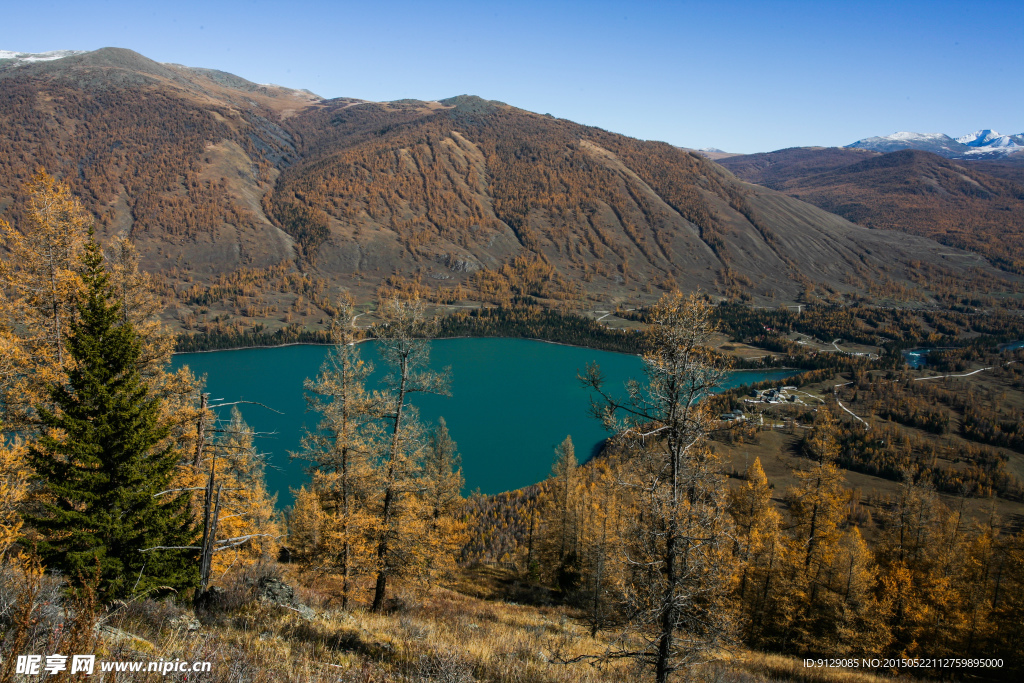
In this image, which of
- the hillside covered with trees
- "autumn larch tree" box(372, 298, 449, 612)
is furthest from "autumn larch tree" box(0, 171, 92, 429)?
"autumn larch tree" box(372, 298, 449, 612)

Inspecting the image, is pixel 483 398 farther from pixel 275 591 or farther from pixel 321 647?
pixel 321 647

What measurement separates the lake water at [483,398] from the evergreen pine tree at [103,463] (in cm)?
5086

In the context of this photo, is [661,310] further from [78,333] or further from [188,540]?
[188,540]

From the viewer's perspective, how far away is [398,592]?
21438mm

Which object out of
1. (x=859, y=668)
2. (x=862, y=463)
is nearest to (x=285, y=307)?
(x=862, y=463)

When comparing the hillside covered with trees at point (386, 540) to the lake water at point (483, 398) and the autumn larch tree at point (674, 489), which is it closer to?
the autumn larch tree at point (674, 489)

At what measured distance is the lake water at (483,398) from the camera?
3428 inches

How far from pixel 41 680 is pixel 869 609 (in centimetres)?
3514

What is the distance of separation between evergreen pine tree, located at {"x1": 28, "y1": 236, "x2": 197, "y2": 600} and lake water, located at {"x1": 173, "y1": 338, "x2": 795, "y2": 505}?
5086cm

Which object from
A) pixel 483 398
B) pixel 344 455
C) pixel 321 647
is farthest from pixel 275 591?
pixel 483 398

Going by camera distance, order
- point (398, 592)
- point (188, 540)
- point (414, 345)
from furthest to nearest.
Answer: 1. point (398, 592)
2. point (414, 345)
3. point (188, 540)

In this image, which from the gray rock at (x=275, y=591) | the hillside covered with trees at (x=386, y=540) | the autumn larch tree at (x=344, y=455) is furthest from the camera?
the autumn larch tree at (x=344, y=455)

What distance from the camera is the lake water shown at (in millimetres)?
87062

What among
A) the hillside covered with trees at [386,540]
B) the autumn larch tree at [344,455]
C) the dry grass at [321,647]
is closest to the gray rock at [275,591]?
the hillside covered with trees at [386,540]
